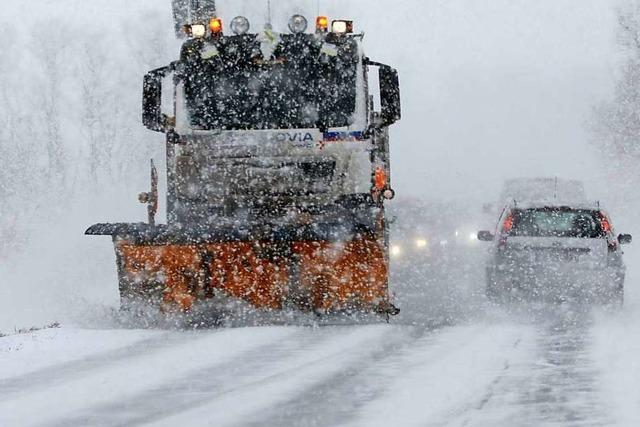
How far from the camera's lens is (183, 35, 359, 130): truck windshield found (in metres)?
11.7

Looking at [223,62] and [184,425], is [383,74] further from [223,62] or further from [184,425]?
[184,425]

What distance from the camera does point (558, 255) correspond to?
13203 millimetres

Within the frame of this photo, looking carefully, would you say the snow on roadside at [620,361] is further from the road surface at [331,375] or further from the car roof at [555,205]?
the car roof at [555,205]

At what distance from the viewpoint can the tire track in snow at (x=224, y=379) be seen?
6027mm

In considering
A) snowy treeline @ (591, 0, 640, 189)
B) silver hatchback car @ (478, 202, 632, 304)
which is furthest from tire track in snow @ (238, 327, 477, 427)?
snowy treeline @ (591, 0, 640, 189)

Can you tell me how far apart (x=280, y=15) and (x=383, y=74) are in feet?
103

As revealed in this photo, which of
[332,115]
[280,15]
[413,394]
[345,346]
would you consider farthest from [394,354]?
[280,15]

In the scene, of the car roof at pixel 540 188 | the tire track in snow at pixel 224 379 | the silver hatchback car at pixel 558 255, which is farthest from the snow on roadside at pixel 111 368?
the car roof at pixel 540 188

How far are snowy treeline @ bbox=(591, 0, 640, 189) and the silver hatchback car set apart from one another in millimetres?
37291

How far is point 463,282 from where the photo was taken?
62.4 ft

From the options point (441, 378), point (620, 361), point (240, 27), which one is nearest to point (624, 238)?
point (240, 27)

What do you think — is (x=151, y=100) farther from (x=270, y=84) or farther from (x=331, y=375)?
(x=331, y=375)

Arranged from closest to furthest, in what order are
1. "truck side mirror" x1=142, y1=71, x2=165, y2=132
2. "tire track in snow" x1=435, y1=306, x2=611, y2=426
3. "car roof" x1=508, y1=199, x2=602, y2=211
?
"tire track in snow" x1=435, y1=306, x2=611, y2=426 < "truck side mirror" x1=142, y1=71, x2=165, y2=132 < "car roof" x1=508, y1=199, x2=602, y2=211

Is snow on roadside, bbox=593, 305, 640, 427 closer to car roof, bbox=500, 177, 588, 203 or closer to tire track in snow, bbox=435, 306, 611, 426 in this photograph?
tire track in snow, bbox=435, 306, 611, 426
